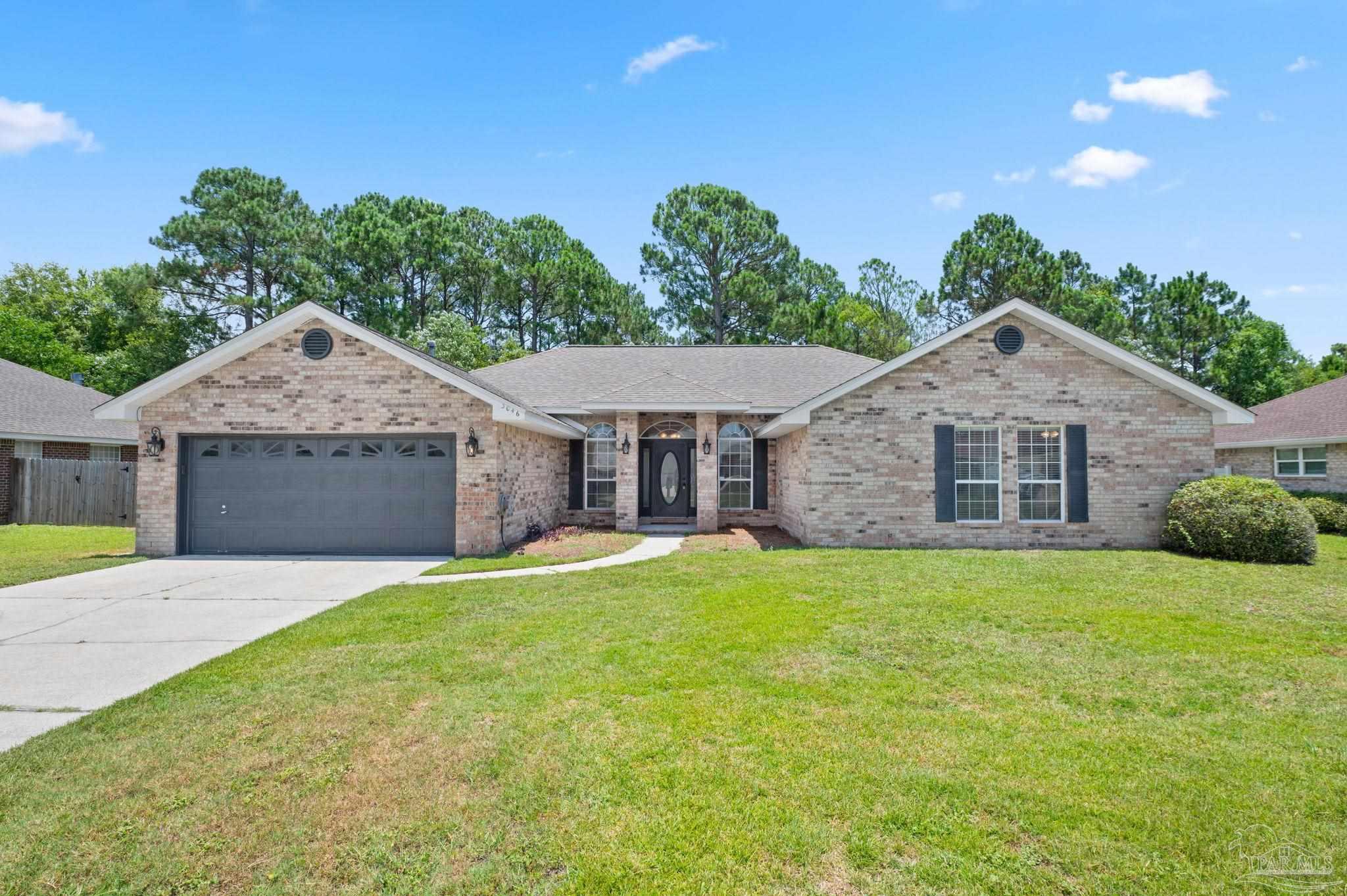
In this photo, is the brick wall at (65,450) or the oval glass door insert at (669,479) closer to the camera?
the oval glass door insert at (669,479)

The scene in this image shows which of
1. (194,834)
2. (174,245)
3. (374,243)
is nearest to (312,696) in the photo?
(194,834)

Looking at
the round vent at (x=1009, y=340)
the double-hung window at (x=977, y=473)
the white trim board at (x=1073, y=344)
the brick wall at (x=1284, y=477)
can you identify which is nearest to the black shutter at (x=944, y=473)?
the double-hung window at (x=977, y=473)

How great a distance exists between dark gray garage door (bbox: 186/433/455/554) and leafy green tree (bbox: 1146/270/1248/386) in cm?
3841

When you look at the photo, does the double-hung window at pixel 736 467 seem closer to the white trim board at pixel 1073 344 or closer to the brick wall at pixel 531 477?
the white trim board at pixel 1073 344

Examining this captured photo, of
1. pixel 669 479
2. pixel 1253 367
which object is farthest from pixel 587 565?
pixel 1253 367

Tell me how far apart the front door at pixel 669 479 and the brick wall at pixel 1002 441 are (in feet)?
14.1

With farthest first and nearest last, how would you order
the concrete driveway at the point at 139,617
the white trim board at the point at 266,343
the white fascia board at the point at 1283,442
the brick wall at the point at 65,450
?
the brick wall at the point at 65,450 → the white fascia board at the point at 1283,442 → the white trim board at the point at 266,343 → the concrete driveway at the point at 139,617

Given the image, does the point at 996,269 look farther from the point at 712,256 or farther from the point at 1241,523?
the point at 1241,523

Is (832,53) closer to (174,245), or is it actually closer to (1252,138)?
(1252,138)

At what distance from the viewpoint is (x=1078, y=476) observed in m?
12.2

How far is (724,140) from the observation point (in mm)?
16203

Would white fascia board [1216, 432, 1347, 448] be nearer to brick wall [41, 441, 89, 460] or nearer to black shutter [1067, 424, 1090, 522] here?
black shutter [1067, 424, 1090, 522]

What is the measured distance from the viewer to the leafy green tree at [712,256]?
113ft

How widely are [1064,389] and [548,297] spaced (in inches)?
1105
